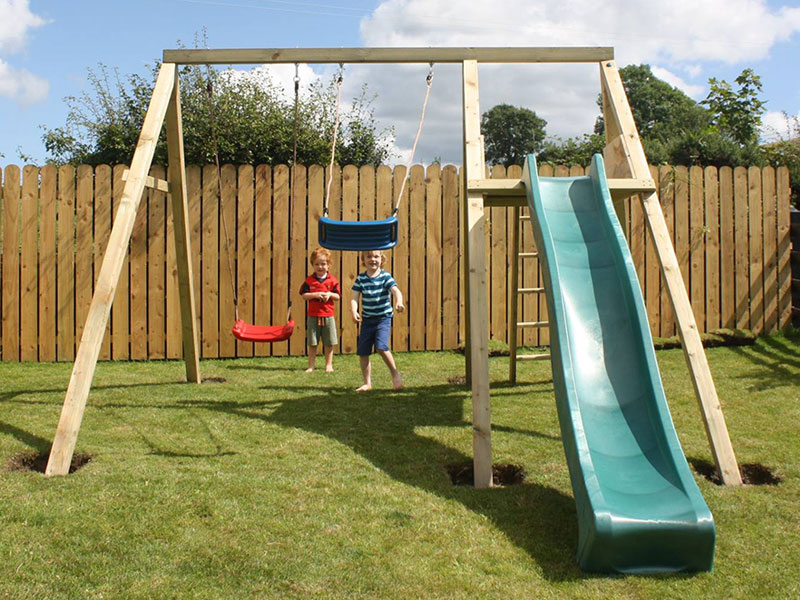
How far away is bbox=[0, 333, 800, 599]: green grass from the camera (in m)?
2.98

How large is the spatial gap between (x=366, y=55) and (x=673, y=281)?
334 centimetres

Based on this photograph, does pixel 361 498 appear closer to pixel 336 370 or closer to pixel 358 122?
pixel 336 370

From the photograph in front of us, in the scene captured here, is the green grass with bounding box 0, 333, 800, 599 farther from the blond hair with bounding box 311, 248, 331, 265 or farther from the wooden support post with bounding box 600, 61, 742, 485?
the blond hair with bounding box 311, 248, 331, 265

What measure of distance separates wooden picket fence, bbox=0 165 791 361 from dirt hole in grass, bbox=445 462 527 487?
15.6 feet

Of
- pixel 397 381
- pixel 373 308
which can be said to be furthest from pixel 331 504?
pixel 373 308

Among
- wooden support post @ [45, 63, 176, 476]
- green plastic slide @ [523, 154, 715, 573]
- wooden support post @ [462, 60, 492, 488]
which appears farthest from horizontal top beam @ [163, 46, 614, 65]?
green plastic slide @ [523, 154, 715, 573]

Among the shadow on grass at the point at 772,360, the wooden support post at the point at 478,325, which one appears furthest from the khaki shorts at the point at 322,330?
the shadow on grass at the point at 772,360

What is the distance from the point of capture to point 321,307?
27.8 feet

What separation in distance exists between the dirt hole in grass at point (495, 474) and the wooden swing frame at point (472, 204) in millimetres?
226

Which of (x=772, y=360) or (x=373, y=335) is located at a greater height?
(x=373, y=335)

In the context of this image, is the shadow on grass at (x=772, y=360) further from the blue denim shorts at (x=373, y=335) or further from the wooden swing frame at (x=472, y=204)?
the blue denim shorts at (x=373, y=335)

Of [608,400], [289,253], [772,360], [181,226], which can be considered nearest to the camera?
[608,400]

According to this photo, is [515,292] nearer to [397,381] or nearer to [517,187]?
[397,381]

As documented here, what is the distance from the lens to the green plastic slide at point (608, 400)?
3.09 metres
